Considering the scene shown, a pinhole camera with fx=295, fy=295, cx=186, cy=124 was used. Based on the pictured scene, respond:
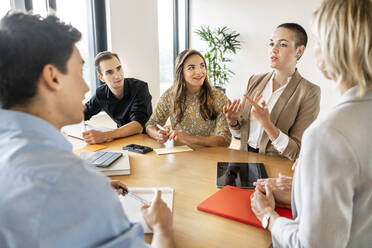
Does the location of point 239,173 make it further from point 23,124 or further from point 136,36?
point 136,36

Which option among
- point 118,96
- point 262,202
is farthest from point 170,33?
point 262,202

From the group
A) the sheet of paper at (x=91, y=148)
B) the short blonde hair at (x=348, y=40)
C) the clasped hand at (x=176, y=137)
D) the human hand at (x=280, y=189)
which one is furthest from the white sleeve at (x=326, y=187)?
the sheet of paper at (x=91, y=148)

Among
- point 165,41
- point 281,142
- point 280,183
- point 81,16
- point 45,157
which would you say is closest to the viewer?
point 45,157

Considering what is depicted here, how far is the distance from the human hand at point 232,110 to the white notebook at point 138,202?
0.87 metres

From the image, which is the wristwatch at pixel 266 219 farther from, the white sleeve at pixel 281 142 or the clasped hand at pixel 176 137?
the clasped hand at pixel 176 137

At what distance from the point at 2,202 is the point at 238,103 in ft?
5.21

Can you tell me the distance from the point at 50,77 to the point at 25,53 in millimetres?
71

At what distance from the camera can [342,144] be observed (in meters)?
0.75

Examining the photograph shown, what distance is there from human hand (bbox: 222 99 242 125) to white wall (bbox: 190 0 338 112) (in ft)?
9.45

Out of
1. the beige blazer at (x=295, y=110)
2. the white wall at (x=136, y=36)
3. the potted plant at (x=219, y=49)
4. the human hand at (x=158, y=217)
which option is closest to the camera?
the human hand at (x=158, y=217)

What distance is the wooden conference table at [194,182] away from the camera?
0.96m

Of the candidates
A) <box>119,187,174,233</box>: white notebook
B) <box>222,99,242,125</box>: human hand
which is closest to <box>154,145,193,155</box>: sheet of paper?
<box>222,99,242,125</box>: human hand

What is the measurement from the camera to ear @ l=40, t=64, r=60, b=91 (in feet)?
2.22

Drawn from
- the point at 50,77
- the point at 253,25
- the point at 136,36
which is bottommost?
the point at 50,77
